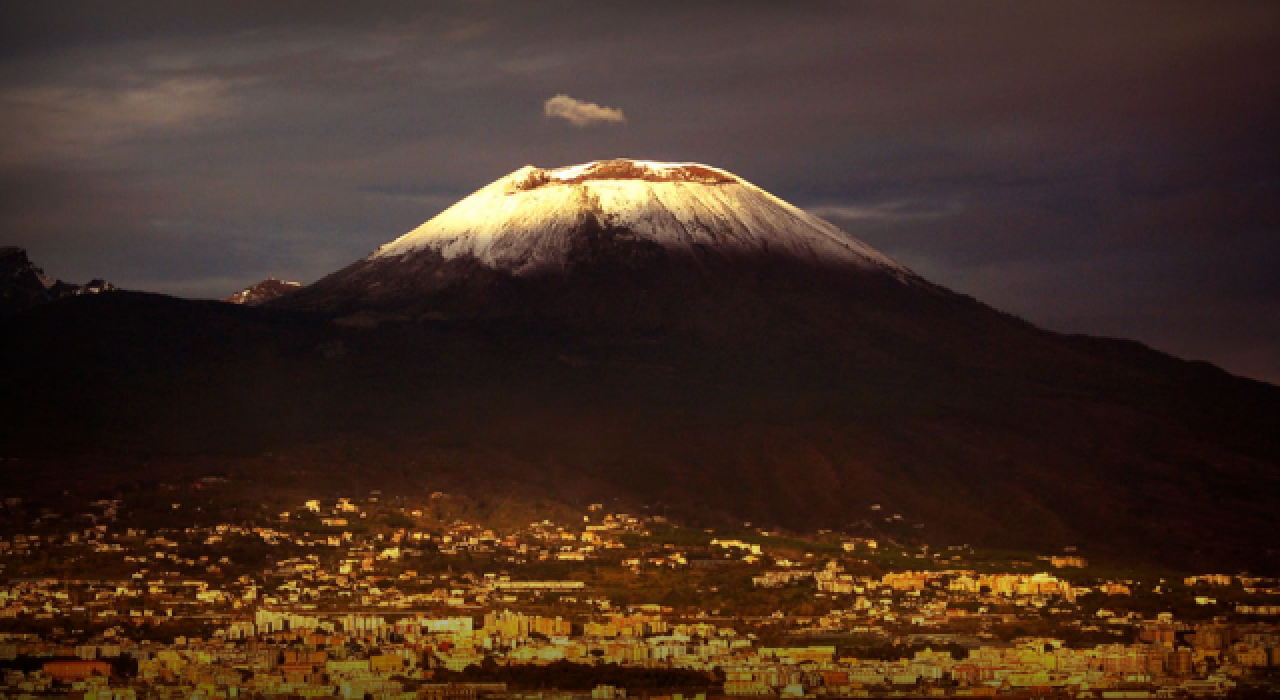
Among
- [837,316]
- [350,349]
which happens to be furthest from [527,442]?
[837,316]

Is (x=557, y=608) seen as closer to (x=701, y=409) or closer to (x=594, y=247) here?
(x=701, y=409)

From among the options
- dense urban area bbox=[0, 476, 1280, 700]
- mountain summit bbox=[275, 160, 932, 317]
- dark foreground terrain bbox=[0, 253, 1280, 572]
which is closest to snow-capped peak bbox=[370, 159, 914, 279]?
mountain summit bbox=[275, 160, 932, 317]

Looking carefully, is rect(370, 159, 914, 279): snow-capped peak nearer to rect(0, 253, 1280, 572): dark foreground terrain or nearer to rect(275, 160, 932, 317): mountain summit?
rect(275, 160, 932, 317): mountain summit

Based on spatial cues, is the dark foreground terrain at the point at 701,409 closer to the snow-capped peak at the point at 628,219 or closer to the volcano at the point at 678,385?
the volcano at the point at 678,385

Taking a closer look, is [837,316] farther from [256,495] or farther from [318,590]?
[318,590]

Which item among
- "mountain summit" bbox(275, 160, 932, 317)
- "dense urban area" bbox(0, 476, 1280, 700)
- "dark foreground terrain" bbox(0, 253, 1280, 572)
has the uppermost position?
"mountain summit" bbox(275, 160, 932, 317)

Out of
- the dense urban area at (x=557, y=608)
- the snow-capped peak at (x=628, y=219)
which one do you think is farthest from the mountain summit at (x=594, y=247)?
the dense urban area at (x=557, y=608)
